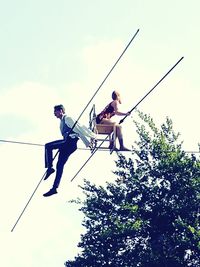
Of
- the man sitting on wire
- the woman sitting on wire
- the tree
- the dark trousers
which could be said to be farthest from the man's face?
the tree

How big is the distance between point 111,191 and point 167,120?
17.9 ft

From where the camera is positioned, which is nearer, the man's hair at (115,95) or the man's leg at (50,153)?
the man's leg at (50,153)

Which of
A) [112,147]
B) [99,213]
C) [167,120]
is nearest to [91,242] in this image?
[99,213]

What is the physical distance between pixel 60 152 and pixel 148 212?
68.9ft

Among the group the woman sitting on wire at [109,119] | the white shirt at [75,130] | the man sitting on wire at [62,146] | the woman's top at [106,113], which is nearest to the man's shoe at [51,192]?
the man sitting on wire at [62,146]

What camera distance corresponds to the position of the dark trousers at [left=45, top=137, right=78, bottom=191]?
12938 mm

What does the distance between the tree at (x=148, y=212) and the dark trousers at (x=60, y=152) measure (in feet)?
59.1

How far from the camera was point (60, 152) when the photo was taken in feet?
42.5

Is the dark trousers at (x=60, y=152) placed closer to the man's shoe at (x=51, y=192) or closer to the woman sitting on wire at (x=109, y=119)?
the man's shoe at (x=51, y=192)

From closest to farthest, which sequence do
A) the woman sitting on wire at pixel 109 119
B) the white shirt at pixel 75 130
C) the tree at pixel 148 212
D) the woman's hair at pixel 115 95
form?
the white shirt at pixel 75 130, the woman's hair at pixel 115 95, the woman sitting on wire at pixel 109 119, the tree at pixel 148 212

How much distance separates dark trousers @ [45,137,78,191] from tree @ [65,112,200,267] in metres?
18.0

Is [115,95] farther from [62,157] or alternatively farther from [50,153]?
[50,153]

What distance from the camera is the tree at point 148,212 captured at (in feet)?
100

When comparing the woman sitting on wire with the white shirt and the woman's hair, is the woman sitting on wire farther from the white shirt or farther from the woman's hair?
the white shirt
